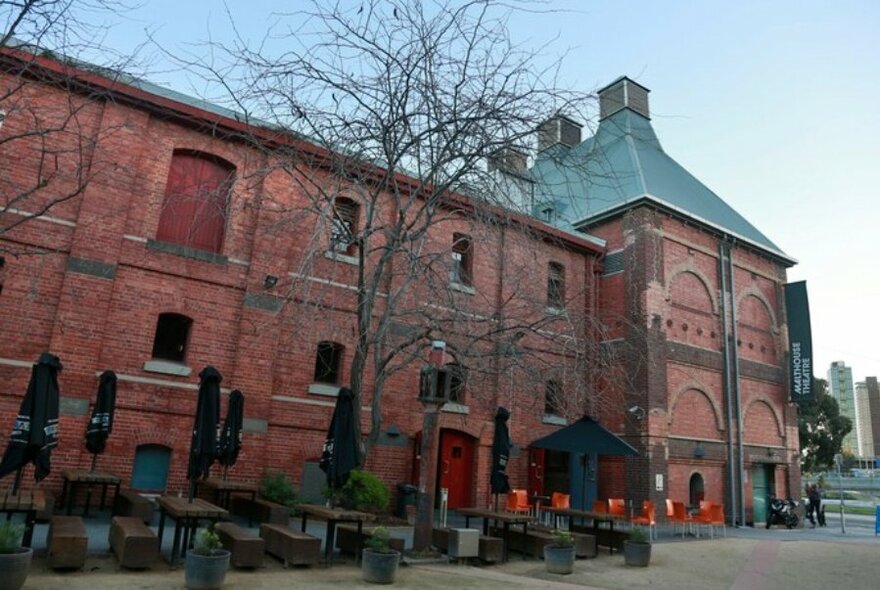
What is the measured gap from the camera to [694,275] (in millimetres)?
22156

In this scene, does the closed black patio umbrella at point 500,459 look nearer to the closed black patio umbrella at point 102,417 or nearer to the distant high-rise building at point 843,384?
the closed black patio umbrella at point 102,417

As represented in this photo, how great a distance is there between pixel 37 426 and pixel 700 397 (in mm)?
19221

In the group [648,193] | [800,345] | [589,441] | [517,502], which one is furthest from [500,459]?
[800,345]

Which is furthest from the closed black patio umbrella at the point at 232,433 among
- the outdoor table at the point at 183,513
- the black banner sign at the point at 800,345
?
the black banner sign at the point at 800,345

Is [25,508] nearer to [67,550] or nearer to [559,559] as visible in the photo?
[67,550]

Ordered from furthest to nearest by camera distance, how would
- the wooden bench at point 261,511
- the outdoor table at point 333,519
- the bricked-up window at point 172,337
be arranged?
the bricked-up window at point 172,337 < the wooden bench at point 261,511 < the outdoor table at point 333,519

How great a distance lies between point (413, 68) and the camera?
9.37 m

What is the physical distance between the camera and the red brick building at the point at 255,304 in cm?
1214

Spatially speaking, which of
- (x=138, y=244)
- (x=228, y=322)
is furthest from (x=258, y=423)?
(x=138, y=244)

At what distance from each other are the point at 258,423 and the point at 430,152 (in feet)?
25.2

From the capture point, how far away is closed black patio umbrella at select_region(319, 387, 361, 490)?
9602 mm

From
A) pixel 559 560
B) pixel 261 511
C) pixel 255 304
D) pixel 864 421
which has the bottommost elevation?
pixel 559 560

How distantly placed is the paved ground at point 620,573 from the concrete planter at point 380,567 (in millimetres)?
180

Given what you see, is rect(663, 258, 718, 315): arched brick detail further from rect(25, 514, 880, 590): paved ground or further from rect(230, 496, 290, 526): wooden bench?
rect(230, 496, 290, 526): wooden bench
